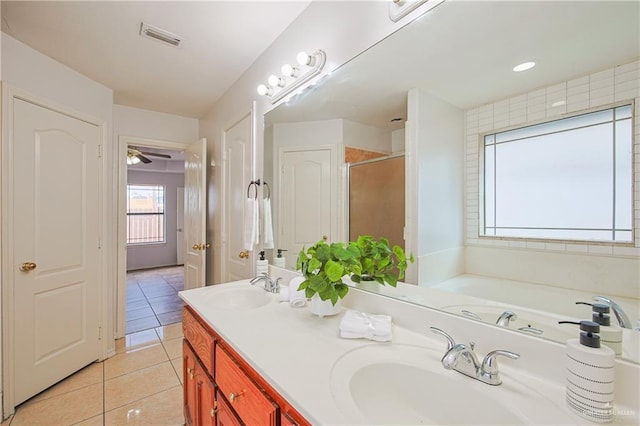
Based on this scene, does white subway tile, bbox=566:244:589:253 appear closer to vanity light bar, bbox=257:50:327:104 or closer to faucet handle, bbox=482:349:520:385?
faucet handle, bbox=482:349:520:385

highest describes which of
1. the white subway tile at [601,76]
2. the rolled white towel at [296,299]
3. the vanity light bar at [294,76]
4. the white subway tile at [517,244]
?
the vanity light bar at [294,76]

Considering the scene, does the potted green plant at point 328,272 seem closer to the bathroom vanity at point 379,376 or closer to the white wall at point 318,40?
the bathroom vanity at point 379,376

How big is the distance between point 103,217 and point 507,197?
2954mm

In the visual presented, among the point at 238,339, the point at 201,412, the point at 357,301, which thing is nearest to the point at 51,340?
the point at 201,412

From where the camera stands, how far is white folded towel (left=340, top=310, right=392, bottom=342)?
938 millimetres

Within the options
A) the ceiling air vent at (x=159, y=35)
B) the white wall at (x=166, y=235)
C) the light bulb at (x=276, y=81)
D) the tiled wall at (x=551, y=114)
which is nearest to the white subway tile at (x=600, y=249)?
the tiled wall at (x=551, y=114)

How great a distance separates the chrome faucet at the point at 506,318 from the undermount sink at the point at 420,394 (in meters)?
0.15

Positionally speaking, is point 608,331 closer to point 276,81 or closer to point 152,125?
point 276,81

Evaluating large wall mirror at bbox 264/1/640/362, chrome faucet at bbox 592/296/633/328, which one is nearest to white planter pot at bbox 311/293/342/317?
large wall mirror at bbox 264/1/640/362

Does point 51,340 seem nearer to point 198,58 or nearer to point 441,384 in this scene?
point 198,58

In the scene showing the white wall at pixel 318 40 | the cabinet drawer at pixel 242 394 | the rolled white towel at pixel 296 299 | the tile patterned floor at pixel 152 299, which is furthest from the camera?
the tile patterned floor at pixel 152 299

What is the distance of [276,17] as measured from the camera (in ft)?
5.40

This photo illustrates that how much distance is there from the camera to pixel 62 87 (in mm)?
2133

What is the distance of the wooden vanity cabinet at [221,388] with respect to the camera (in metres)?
0.75
